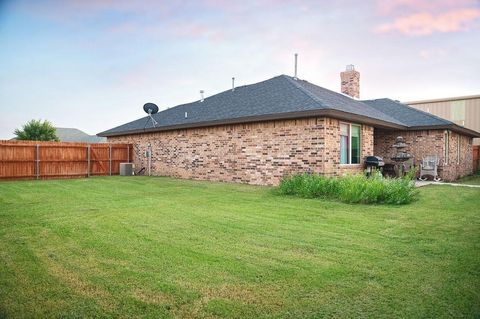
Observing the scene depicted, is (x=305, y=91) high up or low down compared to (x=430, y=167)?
up

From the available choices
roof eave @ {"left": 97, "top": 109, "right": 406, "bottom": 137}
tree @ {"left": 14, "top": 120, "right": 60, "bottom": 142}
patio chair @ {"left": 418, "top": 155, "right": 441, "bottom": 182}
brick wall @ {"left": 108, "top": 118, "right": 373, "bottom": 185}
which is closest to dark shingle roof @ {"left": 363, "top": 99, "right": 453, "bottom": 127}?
roof eave @ {"left": 97, "top": 109, "right": 406, "bottom": 137}

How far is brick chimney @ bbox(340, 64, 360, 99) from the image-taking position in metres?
19.8

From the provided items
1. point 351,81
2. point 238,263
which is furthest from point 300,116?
point 351,81

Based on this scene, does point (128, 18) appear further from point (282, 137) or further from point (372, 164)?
point (372, 164)

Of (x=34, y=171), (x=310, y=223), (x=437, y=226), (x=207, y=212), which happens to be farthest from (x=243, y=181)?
(x=34, y=171)

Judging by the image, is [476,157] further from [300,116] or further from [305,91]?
[300,116]

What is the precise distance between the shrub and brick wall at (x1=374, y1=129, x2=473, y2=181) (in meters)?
7.89

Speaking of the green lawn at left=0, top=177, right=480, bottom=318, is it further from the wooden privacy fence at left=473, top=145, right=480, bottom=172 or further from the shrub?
the wooden privacy fence at left=473, top=145, right=480, bottom=172

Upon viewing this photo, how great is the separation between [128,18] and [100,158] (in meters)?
17.9

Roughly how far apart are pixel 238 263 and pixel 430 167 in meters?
14.8

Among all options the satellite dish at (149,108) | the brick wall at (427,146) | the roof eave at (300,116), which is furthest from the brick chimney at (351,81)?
the satellite dish at (149,108)

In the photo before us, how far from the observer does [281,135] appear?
12078mm

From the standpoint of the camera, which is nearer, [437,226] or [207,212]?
[437,226]

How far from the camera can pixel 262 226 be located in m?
5.72
